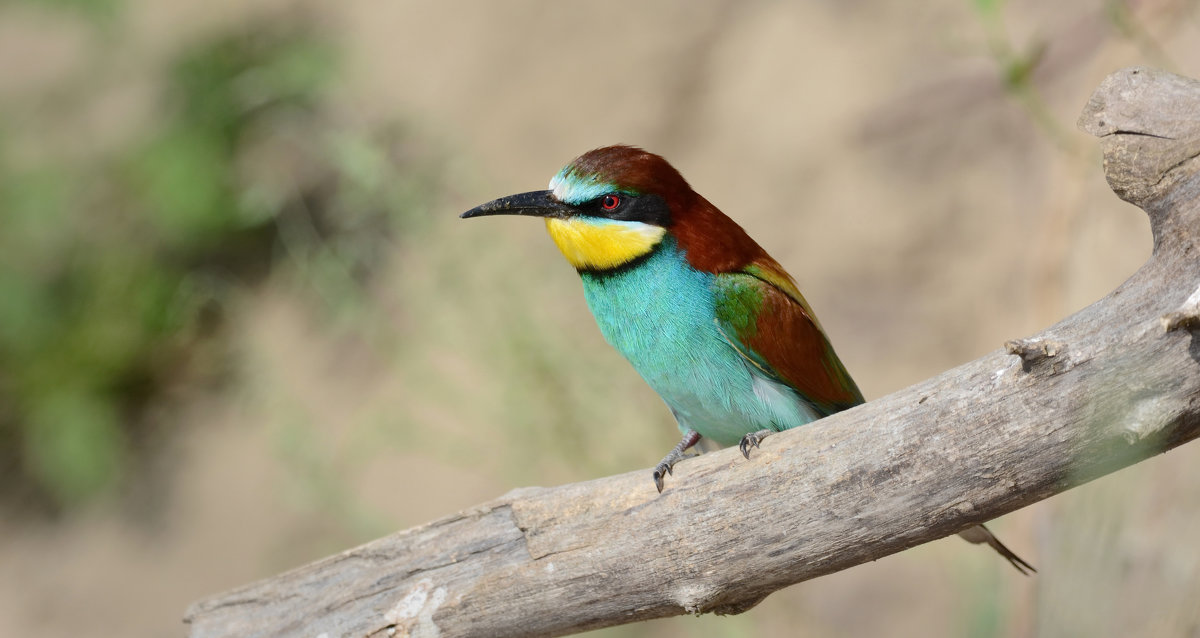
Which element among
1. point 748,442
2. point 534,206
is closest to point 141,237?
point 534,206

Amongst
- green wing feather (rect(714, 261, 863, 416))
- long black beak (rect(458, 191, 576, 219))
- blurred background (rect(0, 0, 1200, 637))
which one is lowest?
green wing feather (rect(714, 261, 863, 416))

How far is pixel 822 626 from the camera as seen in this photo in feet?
11.0

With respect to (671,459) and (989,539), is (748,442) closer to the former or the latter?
(671,459)

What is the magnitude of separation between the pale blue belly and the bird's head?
45mm

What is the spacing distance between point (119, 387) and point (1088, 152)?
11.4 ft

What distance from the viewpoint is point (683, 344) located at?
195cm

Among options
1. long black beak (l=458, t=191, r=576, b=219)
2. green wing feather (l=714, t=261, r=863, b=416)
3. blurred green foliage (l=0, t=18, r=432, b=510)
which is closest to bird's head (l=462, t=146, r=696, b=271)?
long black beak (l=458, t=191, r=576, b=219)

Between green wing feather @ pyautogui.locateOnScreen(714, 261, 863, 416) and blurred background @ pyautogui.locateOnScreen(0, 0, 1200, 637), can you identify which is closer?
green wing feather @ pyautogui.locateOnScreen(714, 261, 863, 416)

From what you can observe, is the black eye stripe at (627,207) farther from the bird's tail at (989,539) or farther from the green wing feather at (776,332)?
the bird's tail at (989,539)

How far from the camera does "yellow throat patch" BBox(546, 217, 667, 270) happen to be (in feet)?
6.26

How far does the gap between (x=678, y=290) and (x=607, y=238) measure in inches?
6.1

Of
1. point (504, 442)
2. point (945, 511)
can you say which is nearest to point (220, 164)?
point (504, 442)

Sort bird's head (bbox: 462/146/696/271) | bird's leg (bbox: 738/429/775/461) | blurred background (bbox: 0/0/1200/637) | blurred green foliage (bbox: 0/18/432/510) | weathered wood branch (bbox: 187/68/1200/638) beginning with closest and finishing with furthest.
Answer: weathered wood branch (bbox: 187/68/1200/638), bird's leg (bbox: 738/429/775/461), bird's head (bbox: 462/146/696/271), blurred background (bbox: 0/0/1200/637), blurred green foliage (bbox: 0/18/432/510)

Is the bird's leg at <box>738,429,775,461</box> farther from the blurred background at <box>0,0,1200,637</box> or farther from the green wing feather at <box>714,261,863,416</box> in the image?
the blurred background at <box>0,0,1200,637</box>
